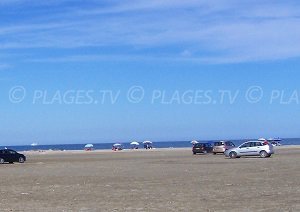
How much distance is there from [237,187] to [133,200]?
476cm

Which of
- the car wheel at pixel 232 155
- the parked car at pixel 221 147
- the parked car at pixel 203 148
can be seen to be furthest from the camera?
the parked car at pixel 203 148

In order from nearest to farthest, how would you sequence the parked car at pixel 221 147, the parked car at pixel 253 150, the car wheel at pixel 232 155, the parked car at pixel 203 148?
the parked car at pixel 253 150 → the car wheel at pixel 232 155 → the parked car at pixel 221 147 → the parked car at pixel 203 148

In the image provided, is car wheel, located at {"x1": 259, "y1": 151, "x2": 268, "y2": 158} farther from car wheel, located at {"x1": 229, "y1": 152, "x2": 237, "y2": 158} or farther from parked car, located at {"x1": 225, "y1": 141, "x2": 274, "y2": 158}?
car wheel, located at {"x1": 229, "y1": 152, "x2": 237, "y2": 158}

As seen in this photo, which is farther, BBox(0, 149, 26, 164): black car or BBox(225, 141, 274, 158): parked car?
BBox(0, 149, 26, 164): black car

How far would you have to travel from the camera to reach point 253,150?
51125 millimetres

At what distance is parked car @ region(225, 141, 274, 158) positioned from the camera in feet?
166

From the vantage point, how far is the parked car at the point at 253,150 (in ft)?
166

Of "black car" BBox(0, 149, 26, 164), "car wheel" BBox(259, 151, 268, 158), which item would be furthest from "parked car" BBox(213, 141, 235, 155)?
"black car" BBox(0, 149, 26, 164)

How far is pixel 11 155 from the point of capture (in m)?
54.3

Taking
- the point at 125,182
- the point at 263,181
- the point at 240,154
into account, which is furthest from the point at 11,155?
the point at 263,181

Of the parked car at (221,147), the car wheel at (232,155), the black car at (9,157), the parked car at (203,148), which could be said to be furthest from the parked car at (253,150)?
the black car at (9,157)

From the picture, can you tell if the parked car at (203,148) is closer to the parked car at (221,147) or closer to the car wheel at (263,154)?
the parked car at (221,147)

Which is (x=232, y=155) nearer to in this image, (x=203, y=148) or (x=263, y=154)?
(x=263, y=154)

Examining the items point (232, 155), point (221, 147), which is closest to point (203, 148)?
point (221, 147)
